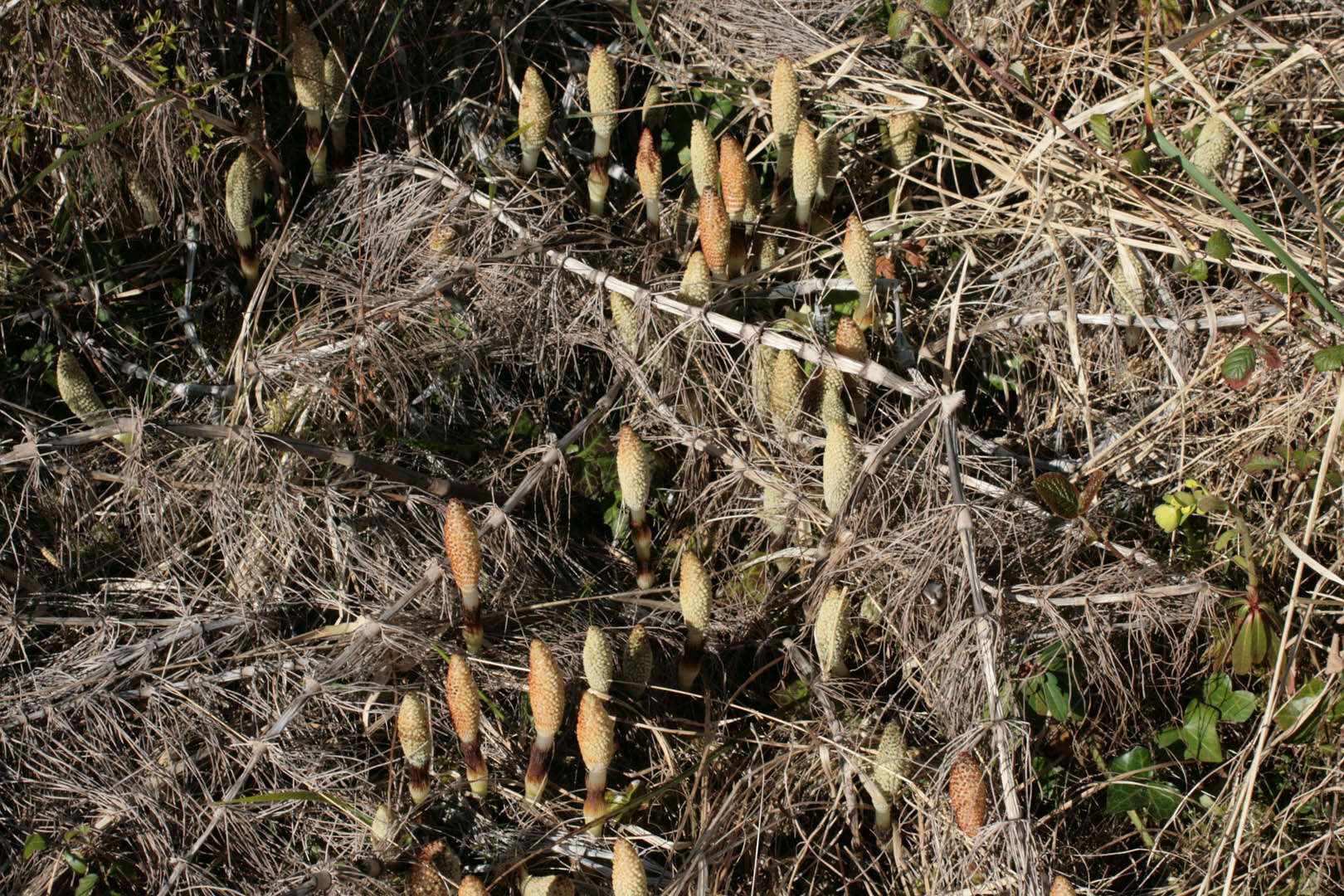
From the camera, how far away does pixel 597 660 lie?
5.90 ft

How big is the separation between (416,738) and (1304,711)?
1.52 metres

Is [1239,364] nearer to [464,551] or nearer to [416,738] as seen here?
[464,551]

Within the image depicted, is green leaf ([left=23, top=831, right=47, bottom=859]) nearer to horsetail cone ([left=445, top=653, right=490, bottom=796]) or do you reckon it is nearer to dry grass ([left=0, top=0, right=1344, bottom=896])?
dry grass ([left=0, top=0, right=1344, bottom=896])

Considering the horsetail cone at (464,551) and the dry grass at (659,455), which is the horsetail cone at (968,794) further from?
the horsetail cone at (464,551)

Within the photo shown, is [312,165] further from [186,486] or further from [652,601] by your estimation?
[652,601]

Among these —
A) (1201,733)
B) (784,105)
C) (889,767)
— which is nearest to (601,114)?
(784,105)

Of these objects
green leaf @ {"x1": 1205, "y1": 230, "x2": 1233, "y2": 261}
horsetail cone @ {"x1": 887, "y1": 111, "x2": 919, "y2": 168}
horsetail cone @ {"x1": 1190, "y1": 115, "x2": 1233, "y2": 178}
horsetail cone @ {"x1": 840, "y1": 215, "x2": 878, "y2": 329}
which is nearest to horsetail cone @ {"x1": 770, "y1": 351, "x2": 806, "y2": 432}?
horsetail cone @ {"x1": 840, "y1": 215, "x2": 878, "y2": 329}

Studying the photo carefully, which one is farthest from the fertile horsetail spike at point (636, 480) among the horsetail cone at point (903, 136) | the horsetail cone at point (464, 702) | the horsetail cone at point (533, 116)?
the horsetail cone at point (903, 136)

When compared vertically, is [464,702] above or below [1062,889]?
above

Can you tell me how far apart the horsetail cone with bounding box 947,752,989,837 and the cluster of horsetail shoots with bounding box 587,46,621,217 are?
1482mm

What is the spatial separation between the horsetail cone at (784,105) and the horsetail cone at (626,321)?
48 centimetres

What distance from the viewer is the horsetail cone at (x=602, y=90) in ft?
7.78

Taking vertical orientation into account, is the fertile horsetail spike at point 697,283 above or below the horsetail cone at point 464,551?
above

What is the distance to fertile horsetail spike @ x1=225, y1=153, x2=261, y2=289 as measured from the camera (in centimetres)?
242
